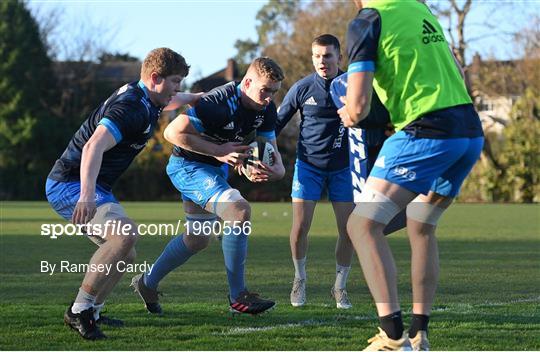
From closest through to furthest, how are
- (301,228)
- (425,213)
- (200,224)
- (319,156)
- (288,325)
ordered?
1. (425,213)
2. (288,325)
3. (200,224)
4. (301,228)
5. (319,156)

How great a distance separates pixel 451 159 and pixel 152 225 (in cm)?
1593

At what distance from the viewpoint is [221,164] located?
26.1ft

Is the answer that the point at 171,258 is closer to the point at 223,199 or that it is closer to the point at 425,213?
the point at 223,199

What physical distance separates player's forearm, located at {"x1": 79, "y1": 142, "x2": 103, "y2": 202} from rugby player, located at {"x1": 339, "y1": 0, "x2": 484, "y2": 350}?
1780 millimetres

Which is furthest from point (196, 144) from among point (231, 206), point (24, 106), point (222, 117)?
point (24, 106)

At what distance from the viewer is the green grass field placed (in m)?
6.30

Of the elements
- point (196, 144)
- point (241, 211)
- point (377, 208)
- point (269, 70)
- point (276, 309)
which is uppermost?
point (269, 70)

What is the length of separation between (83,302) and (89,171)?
98cm

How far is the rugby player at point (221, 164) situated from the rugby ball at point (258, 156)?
1.7 inches

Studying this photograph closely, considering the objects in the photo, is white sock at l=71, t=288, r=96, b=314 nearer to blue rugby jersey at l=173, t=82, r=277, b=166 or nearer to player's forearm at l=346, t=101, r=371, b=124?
blue rugby jersey at l=173, t=82, r=277, b=166

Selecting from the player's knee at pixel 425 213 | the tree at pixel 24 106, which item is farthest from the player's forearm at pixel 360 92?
the tree at pixel 24 106

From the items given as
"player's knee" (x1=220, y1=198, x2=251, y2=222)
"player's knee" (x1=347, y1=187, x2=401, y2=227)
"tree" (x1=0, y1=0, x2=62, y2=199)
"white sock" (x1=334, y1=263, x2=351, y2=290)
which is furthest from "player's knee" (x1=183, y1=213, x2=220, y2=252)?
"tree" (x1=0, y1=0, x2=62, y2=199)

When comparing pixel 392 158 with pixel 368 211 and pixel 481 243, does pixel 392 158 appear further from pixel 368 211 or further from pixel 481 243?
pixel 481 243

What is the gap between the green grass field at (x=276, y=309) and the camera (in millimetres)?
6305
